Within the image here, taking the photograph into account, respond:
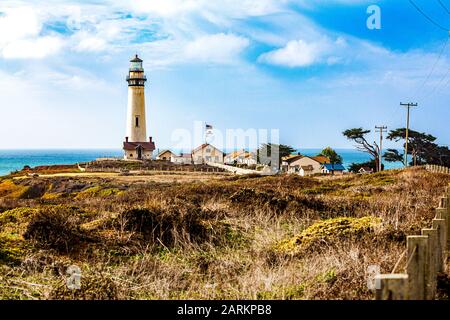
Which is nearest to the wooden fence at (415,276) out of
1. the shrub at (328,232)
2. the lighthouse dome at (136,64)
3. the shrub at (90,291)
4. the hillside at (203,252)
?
the hillside at (203,252)

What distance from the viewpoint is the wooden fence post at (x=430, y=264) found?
208 inches

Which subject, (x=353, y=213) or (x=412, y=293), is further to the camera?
(x=353, y=213)

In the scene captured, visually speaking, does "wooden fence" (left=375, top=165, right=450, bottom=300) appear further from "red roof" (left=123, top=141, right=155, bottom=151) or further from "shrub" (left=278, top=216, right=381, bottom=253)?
"red roof" (left=123, top=141, right=155, bottom=151)

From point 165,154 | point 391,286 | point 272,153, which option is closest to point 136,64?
point 165,154

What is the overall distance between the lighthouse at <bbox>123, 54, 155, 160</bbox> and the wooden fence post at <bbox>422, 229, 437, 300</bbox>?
257 ft

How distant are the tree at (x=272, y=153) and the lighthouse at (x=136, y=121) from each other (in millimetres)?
18197

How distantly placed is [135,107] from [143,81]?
420 cm

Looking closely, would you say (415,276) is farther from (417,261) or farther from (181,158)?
(181,158)

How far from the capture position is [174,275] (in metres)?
7.64

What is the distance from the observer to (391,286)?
4.29 m

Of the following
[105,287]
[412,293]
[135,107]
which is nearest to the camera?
[412,293]

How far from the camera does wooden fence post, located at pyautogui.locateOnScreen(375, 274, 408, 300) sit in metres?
4.27
